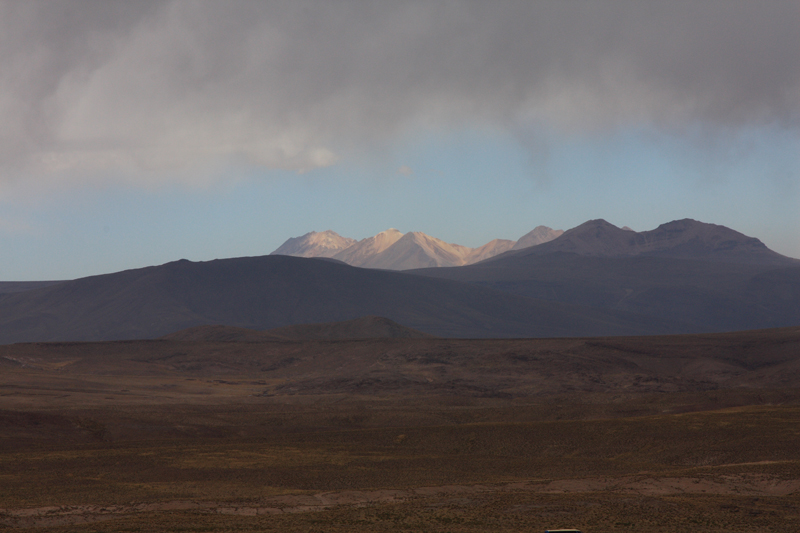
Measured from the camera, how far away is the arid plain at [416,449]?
3216 centimetres

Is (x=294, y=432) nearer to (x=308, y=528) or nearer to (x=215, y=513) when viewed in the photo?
(x=215, y=513)

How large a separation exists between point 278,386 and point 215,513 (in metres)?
73.9

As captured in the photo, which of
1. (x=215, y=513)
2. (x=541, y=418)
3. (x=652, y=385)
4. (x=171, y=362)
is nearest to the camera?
(x=215, y=513)

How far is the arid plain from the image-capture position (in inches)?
1266

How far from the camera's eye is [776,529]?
29.2 meters

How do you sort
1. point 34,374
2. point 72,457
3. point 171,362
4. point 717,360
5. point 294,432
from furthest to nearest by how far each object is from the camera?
point 171,362
point 717,360
point 34,374
point 294,432
point 72,457

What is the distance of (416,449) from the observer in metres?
54.2

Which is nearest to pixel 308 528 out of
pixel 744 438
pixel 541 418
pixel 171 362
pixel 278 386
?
pixel 744 438

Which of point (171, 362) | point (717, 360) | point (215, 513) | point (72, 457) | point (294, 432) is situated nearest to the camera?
point (215, 513)

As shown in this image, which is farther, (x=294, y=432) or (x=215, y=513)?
(x=294, y=432)

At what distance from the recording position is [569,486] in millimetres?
38812

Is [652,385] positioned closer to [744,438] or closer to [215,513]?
[744,438]

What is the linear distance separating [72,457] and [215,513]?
1977cm

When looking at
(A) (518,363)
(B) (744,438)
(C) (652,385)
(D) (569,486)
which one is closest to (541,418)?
(B) (744,438)
